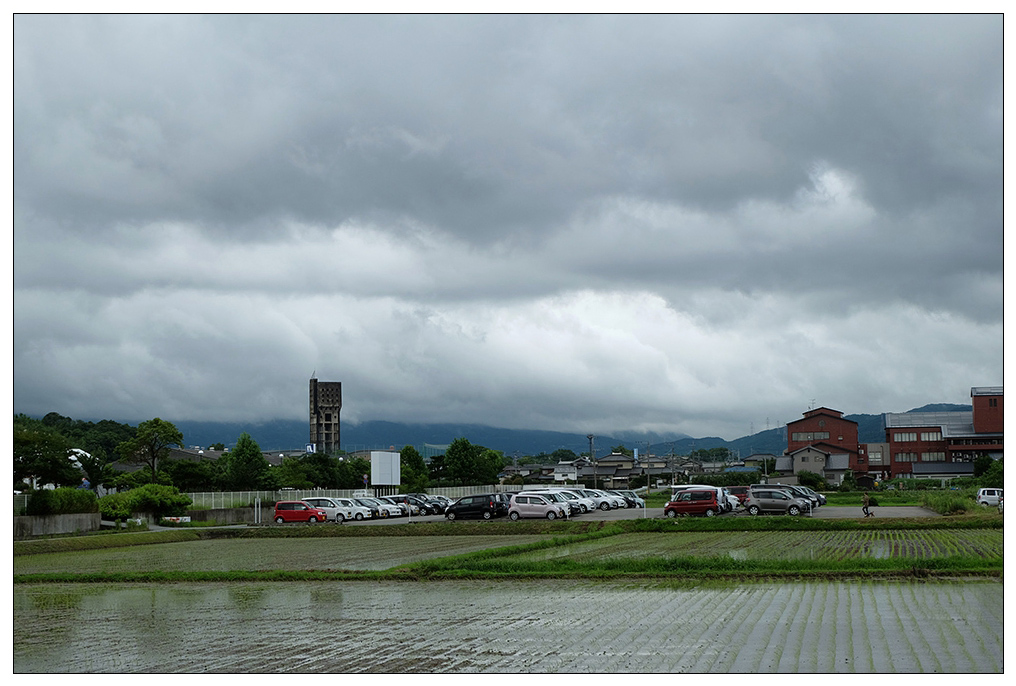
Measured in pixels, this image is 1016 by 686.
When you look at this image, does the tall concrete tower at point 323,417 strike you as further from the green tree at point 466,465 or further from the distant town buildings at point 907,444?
the distant town buildings at point 907,444

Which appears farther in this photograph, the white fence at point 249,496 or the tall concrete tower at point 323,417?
the tall concrete tower at point 323,417

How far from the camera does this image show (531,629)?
36.2 feet

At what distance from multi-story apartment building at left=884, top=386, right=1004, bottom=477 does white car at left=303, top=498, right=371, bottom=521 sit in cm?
6638

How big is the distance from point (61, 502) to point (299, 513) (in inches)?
455

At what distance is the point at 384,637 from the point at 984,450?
3576 inches

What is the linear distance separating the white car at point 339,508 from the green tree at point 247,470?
24.8 meters

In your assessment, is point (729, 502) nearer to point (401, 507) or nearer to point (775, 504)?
point (775, 504)

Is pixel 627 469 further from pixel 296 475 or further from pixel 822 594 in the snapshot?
pixel 822 594

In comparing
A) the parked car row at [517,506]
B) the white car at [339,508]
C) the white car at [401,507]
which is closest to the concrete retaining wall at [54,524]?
the white car at [339,508]

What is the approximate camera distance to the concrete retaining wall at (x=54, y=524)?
32188 millimetres

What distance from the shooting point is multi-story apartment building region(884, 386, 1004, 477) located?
86688 millimetres

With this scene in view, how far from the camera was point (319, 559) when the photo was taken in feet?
78.2

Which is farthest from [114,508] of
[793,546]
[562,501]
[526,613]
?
[526,613]
